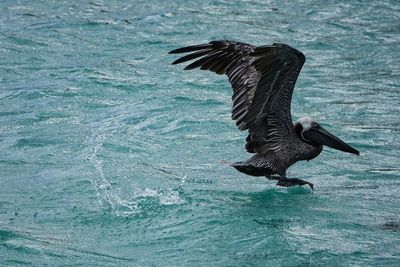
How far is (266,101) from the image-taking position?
6.47 m

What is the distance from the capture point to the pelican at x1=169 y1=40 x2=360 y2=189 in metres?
6.17

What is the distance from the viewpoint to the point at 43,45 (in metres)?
11.1

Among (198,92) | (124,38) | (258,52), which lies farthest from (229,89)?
(258,52)

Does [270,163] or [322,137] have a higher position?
[322,137]

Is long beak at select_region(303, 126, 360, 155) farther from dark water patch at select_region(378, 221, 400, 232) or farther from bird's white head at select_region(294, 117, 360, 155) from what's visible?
dark water patch at select_region(378, 221, 400, 232)

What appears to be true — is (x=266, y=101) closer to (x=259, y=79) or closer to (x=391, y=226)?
(x=259, y=79)

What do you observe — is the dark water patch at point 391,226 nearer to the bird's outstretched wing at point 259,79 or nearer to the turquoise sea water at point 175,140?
the turquoise sea water at point 175,140

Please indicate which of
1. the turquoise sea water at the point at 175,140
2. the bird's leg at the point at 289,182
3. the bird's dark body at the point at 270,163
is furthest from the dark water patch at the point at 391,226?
the bird's dark body at the point at 270,163

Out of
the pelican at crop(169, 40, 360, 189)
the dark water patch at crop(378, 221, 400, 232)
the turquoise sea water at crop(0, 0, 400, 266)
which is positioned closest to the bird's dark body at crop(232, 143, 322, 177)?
the pelican at crop(169, 40, 360, 189)

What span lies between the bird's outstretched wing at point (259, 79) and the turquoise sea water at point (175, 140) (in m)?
0.54

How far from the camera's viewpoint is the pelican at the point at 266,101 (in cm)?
617

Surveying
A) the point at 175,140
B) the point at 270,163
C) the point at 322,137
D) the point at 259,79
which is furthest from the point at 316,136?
the point at 175,140

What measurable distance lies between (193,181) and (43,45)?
4.87m

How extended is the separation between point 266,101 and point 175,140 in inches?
76.8
